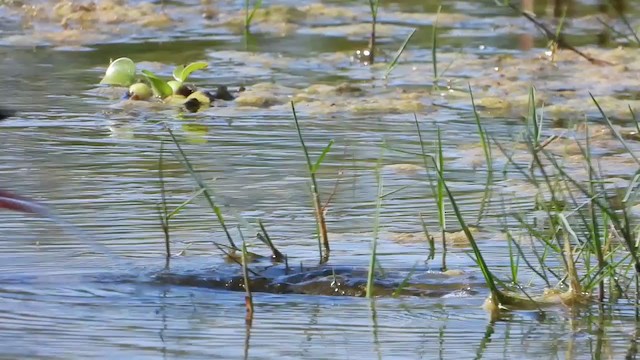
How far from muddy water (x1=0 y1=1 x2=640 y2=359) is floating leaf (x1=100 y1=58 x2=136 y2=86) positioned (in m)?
0.11

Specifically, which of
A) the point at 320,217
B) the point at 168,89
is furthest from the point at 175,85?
the point at 320,217

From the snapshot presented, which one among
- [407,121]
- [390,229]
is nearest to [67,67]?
[407,121]

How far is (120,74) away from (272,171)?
5.41 feet

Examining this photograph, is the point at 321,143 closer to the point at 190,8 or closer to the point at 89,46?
the point at 89,46

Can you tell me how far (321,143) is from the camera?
5324 millimetres

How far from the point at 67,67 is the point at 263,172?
2.37m

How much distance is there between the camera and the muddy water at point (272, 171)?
10.4ft

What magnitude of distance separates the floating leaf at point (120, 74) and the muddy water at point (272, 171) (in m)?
0.11

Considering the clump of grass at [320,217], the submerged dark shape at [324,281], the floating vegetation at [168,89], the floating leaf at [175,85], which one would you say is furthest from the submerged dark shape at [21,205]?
the floating leaf at [175,85]

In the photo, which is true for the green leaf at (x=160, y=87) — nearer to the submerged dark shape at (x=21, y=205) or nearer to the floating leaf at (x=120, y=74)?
the floating leaf at (x=120, y=74)

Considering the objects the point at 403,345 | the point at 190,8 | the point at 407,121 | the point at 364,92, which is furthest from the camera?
the point at 190,8

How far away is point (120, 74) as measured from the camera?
632 centimetres

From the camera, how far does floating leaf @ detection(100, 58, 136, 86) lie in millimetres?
6316

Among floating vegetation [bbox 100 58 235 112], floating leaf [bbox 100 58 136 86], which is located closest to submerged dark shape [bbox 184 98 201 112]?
floating vegetation [bbox 100 58 235 112]
